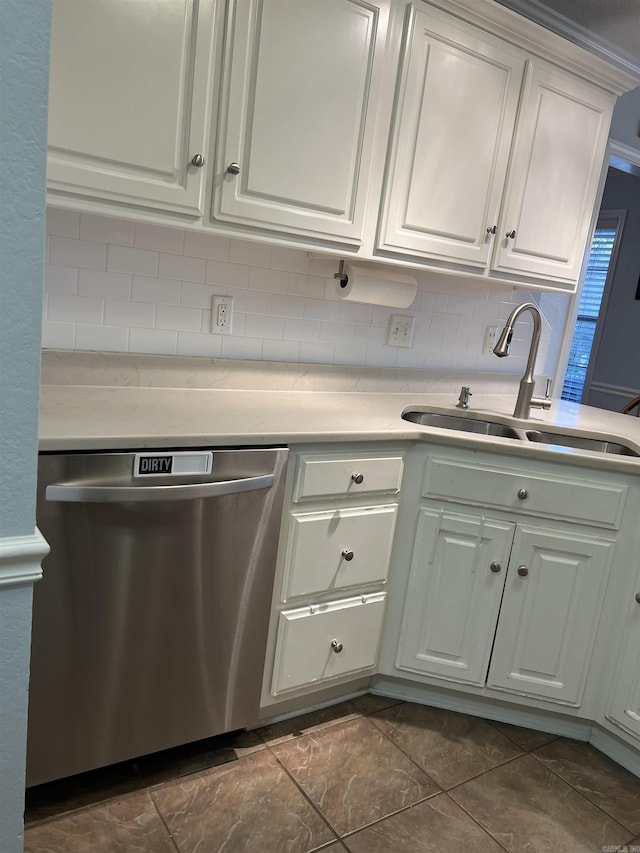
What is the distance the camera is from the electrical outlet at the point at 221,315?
2.05m

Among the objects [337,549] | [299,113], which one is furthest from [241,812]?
[299,113]

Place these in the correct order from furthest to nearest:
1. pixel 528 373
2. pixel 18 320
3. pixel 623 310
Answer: pixel 623 310 → pixel 528 373 → pixel 18 320

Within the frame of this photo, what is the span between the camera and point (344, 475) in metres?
1.77

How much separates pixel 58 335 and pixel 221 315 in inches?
19.9

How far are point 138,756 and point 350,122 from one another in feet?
5.95

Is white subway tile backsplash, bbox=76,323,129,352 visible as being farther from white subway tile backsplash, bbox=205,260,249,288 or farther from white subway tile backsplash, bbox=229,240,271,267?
white subway tile backsplash, bbox=229,240,271,267

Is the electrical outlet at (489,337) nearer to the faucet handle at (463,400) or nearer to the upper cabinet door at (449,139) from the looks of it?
the faucet handle at (463,400)

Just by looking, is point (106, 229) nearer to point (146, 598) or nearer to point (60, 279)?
point (60, 279)

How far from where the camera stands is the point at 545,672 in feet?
6.50

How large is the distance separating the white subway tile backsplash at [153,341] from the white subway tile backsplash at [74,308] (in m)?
0.12

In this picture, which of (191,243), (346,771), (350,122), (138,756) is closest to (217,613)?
(138,756)

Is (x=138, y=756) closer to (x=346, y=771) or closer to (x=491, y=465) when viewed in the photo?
(x=346, y=771)

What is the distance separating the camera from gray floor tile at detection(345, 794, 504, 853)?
1.54 metres

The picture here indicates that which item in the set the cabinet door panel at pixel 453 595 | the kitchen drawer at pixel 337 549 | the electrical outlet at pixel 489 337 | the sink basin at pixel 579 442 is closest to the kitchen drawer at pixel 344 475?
the kitchen drawer at pixel 337 549
